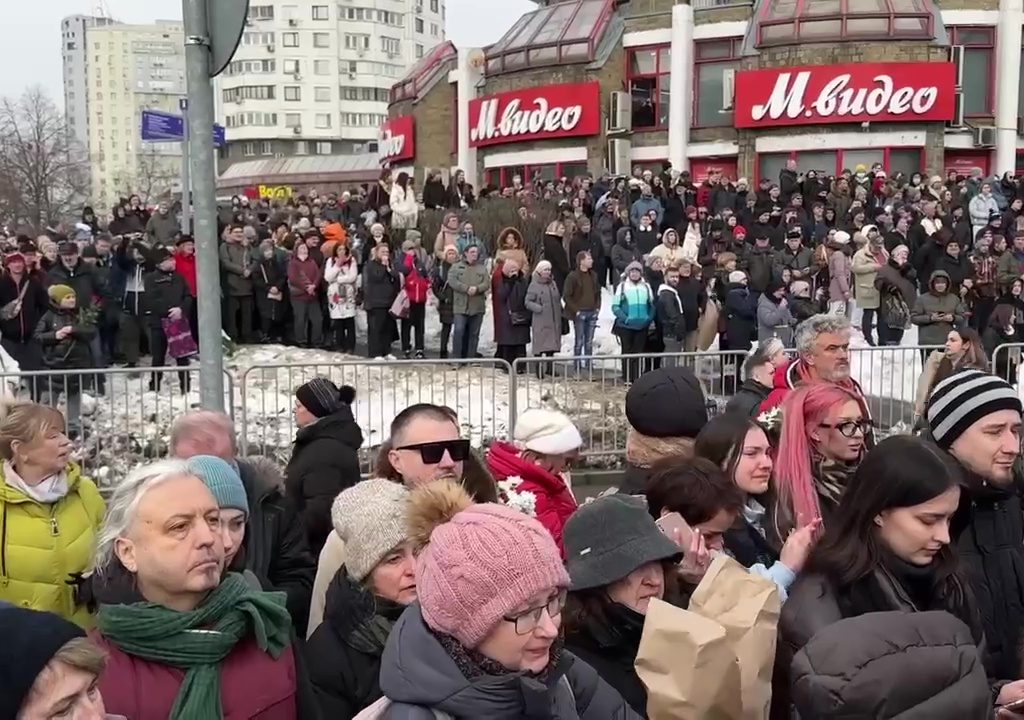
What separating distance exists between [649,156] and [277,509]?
30.1m

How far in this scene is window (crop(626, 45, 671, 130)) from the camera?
32.7 metres

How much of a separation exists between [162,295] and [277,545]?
29.1 feet

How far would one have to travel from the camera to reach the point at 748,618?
2.53 metres

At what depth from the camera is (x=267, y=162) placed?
248 ft

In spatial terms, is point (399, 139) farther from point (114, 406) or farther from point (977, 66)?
point (114, 406)

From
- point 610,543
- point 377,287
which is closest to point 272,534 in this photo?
point 610,543

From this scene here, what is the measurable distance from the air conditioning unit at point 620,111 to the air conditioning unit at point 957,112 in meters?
9.46

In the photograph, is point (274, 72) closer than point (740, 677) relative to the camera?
No


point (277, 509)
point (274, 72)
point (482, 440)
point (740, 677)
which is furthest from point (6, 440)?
point (274, 72)

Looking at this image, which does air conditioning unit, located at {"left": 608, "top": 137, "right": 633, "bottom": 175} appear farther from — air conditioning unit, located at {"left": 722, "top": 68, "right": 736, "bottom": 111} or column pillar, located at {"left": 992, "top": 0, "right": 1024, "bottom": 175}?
column pillar, located at {"left": 992, "top": 0, "right": 1024, "bottom": 175}

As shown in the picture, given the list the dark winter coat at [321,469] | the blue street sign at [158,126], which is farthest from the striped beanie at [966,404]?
the blue street sign at [158,126]

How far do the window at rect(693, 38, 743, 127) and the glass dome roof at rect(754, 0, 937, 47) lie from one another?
1682 mm

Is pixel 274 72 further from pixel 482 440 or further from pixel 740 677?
pixel 740 677

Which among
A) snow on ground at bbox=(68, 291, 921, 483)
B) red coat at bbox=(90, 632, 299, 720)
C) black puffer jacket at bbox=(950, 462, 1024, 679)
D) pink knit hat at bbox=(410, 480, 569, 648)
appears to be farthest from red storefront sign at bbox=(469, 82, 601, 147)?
pink knit hat at bbox=(410, 480, 569, 648)
